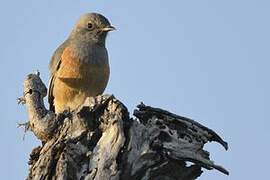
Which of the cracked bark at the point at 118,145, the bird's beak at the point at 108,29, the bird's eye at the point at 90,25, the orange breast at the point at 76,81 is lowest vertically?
the cracked bark at the point at 118,145

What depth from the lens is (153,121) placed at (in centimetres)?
824

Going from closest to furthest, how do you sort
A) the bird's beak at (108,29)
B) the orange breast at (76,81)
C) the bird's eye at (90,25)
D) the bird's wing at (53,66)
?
1. the orange breast at (76,81)
2. the bird's wing at (53,66)
3. the bird's beak at (108,29)
4. the bird's eye at (90,25)

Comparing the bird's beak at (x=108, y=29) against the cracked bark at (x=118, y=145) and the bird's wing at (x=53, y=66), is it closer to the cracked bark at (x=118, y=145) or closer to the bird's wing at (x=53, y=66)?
the bird's wing at (x=53, y=66)

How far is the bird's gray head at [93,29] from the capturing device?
1347 centimetres

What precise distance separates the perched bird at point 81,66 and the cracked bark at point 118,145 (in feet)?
13.4


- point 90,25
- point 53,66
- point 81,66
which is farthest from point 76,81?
point 90,25

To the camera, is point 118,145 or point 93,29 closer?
point 118,145

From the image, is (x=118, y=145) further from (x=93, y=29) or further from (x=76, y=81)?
(x=93, y=29)

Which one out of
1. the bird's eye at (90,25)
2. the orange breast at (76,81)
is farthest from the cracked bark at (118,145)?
the bird's eye at (90,25)

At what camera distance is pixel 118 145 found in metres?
7.69

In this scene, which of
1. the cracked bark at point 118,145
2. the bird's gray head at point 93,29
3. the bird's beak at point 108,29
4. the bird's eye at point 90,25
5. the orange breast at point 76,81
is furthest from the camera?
the bird's eye at point 90,25

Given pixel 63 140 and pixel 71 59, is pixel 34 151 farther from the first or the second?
pixel 71 59

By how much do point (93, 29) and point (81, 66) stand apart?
115 centimetres

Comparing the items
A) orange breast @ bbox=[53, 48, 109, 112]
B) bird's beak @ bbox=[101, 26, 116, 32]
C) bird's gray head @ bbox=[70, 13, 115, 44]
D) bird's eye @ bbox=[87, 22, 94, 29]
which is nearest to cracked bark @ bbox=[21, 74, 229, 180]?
orange breast @ bbox=[53, 48, 109, 112]
